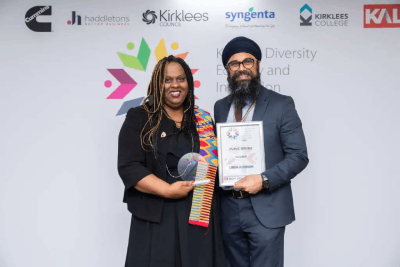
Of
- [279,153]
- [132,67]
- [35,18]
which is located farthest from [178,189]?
[35,18]

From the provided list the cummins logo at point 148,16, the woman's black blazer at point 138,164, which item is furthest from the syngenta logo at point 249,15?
the woman's black blazer at point 138,164

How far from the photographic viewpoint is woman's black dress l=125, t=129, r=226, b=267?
8.14 ft

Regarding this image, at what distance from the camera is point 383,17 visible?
13.6 feet

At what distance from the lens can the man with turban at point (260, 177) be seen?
268 centimetres

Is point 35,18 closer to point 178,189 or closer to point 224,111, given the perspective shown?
point 224,111

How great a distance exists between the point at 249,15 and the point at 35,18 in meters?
2.08

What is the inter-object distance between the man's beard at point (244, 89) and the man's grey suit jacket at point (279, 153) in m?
0.07

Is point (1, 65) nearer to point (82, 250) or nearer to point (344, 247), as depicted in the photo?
point (82, 250)

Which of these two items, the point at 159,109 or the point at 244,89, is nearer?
the point at 159,109

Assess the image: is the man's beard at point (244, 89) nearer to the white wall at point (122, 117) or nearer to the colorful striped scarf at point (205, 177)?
the colorful striped scarf at point (205, 177)

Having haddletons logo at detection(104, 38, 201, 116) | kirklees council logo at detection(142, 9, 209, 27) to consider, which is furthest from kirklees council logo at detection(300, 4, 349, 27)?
haddletons logo at detection(104, 38, 201, 116)

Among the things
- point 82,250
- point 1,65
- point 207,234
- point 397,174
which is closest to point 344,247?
point 397,174

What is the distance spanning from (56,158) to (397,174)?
3.28m

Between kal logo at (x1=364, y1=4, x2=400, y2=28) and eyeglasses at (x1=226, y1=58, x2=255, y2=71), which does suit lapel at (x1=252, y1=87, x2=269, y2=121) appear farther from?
kal logo at (x1=364, y1=4, x2=400, y2=28)
